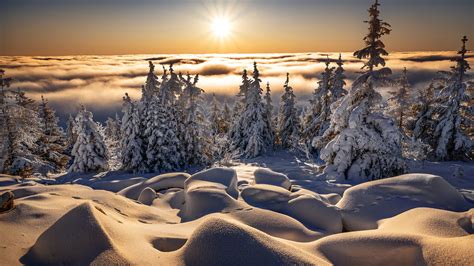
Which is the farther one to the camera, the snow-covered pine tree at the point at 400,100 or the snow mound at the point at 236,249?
the snow-covered pine tree at the point at 400,100

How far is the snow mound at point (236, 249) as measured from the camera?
15.5 feet

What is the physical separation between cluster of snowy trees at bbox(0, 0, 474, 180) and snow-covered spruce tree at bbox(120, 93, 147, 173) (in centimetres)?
10

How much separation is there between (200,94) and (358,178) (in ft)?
59.3

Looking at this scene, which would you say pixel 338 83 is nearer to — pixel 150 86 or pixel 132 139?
pixel 150 86

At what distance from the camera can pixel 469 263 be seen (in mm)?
4348

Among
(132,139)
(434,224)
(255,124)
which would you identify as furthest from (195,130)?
(434,224)

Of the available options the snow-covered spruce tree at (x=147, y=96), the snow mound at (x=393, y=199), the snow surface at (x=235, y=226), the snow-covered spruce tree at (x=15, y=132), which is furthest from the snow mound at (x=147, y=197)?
the snow-covered spruce tree at (x=147, y=96)

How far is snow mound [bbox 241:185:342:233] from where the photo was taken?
378 inches

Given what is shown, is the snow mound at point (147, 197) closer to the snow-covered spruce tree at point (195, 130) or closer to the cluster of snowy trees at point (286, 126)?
the cluster of snowy trees at point (286, 126)

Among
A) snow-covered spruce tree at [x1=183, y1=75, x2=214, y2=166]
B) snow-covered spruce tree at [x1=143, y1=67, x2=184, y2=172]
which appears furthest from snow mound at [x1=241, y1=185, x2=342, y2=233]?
snow-covered spruce tree at [x1=183, y1=75, x2=214, y2=166]

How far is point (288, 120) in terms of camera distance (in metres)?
41.2

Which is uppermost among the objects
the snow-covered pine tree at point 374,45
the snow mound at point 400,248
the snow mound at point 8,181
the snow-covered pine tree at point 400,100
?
the snow-covered pine tree at point 374,45

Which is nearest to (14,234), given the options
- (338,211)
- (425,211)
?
(338,211)

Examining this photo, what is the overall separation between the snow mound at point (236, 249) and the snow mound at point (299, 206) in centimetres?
467
